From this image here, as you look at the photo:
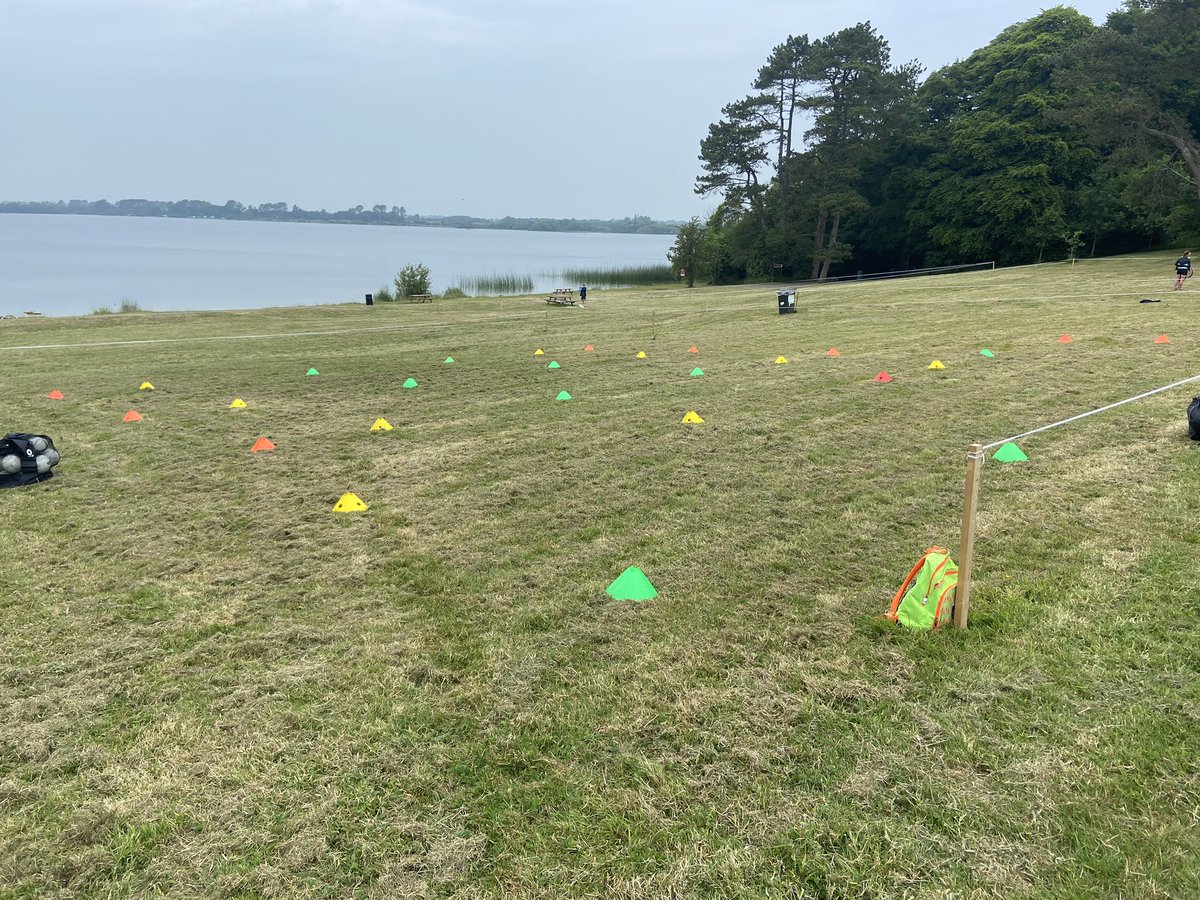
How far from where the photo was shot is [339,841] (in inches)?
99.0

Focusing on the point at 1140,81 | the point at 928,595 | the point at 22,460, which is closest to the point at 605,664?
the point at 928,595

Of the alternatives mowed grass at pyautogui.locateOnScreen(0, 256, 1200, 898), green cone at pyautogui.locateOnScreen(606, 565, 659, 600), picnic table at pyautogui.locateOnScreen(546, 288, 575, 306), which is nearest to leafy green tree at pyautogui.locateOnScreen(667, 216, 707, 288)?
picnic table at pyautogui.locateOnScreen(546, 288, 575, 306)

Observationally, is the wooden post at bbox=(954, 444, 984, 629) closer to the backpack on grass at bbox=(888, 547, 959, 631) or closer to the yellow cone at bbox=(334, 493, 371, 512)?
the backpack on grass at bbox=(888, 547, 959, 631)

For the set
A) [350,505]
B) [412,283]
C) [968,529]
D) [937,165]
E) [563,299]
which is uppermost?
[937,165]

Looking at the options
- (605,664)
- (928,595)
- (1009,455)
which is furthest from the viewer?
(1009,455)

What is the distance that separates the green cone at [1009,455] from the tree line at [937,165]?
32639 mm

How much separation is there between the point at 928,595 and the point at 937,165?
154ft

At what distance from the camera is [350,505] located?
5914mm

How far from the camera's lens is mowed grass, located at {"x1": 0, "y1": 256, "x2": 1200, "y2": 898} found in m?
2.43

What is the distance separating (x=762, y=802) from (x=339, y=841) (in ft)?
5.03

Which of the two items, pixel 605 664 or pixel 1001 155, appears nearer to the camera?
pixel 605 664

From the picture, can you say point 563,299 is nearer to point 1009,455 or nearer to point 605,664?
point 1009,455

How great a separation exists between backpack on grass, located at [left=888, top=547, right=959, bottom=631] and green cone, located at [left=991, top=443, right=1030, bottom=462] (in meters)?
3.17

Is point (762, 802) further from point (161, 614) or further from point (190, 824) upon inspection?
point (161, 614)
